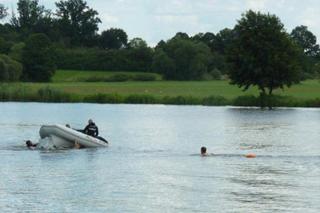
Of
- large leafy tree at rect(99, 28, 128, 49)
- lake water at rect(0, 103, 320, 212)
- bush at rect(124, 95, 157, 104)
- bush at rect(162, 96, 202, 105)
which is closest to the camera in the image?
lake water at rect(0, 103, 320, 212)

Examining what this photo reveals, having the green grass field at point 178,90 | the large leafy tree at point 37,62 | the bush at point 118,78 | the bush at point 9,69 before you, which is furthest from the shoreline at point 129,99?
the bush at point 118,78

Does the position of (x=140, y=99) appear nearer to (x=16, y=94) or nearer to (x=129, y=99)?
(x=129, y=99)

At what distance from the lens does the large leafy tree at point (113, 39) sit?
17688cm

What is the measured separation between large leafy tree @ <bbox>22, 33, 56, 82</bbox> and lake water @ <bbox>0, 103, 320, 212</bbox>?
57.9 m

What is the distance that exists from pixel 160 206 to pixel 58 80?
102 metres

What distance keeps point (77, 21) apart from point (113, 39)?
9.66 meters

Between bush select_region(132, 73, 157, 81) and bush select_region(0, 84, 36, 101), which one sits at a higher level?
bush select_region(132, 73, 157, 81)

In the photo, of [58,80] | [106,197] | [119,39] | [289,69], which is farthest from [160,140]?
A: [119,39]

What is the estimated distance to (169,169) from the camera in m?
37.2

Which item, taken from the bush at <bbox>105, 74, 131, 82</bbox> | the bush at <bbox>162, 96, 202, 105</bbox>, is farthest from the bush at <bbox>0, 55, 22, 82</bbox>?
the bush at <bbox>162, 96, 202, 105</bbox>

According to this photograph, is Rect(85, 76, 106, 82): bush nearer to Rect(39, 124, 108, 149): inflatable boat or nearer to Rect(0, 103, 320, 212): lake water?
Rect(0, 103, 320, 212): lake water

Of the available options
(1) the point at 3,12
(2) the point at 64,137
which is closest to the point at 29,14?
(1) the point at 3,12

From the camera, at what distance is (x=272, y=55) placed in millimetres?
83688

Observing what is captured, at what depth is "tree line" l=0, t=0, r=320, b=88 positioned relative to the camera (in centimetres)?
8450
